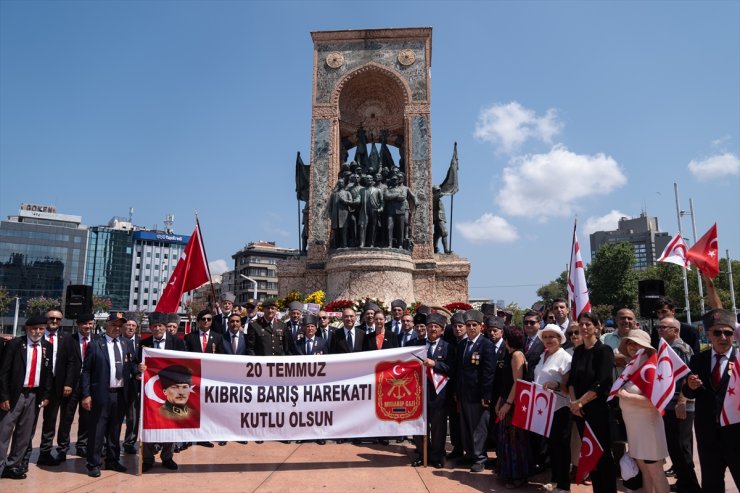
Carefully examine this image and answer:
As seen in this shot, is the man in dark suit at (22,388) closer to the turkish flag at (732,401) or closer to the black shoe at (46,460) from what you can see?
the black shoe at (46,460)

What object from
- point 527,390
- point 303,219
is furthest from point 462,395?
point 303,219

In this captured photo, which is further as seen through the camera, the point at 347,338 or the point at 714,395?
the point at 347,338

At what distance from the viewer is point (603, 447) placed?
4891 millimetres

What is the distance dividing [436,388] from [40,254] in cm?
10716

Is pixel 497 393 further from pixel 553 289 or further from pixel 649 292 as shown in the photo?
pixel 553 289

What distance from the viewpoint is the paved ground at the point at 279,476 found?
17.7 ft

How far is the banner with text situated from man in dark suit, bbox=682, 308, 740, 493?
9.53 feet

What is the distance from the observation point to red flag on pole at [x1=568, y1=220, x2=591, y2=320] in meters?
7.86

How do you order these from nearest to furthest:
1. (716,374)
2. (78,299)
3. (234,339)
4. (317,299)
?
(716,374) < (234,339) < (78,299) < (317,299)

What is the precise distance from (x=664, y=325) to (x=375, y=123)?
56.6ft

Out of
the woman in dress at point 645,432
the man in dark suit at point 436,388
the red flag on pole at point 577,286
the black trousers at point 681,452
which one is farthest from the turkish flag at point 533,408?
the red flag on pole at point 577,286

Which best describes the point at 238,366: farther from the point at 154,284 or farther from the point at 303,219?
the point at 154,284

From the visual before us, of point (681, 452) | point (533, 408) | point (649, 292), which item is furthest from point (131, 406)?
point (649, 292)

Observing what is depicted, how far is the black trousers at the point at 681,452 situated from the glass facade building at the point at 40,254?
101 meters
